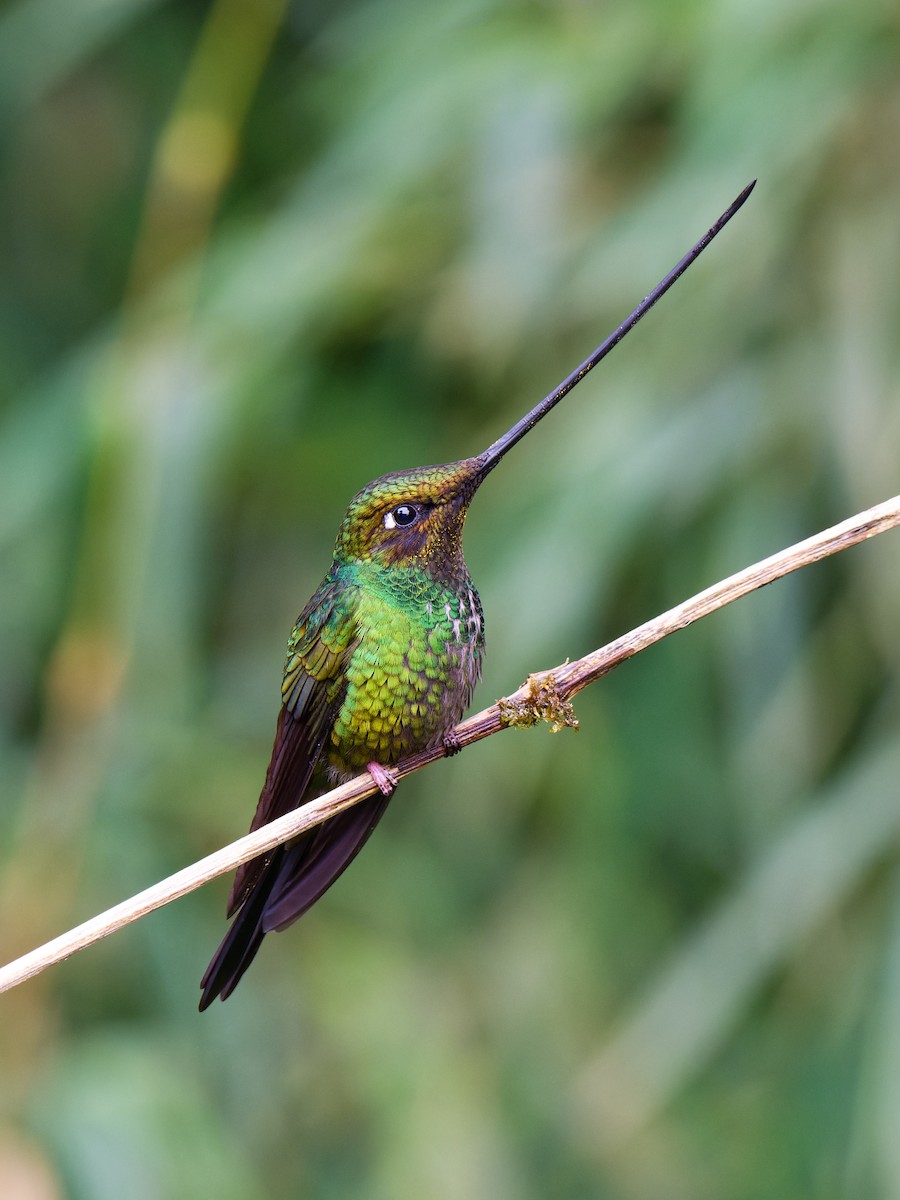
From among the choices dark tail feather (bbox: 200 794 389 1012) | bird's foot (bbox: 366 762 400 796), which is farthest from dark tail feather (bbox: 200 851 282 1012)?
bird's foot (bbox: 366 762 400 796)

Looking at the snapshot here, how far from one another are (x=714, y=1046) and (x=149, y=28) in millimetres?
3631

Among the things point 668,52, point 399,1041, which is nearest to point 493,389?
point 668,52

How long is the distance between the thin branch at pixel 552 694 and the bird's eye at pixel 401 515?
0.72 ft

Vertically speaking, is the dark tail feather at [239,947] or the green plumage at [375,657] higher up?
the green plumage at [375,657]

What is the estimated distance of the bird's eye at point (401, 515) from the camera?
1.30 m

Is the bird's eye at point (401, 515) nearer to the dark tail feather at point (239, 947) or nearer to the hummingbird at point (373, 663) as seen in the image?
the hummingbird at point (373, 663)

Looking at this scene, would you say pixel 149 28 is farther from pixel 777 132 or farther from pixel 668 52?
pixel 777 132

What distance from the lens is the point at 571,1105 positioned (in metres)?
3.16

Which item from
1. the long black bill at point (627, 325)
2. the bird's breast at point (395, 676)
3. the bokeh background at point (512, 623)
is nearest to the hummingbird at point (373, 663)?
the bird's breast at point (395, 676)

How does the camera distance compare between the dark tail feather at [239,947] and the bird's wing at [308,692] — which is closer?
the dark tail feather at [239,947]

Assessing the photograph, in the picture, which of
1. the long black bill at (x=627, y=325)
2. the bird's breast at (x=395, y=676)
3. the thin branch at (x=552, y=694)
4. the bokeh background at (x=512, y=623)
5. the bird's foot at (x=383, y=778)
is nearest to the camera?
the long black bill at (x=627, y=325)

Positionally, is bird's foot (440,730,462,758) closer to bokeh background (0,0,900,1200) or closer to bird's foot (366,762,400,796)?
bird's foot (366,762,400,796)

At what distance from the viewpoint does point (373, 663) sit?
1.52 metres

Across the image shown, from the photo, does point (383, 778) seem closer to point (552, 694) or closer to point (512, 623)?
point (552, 694)
